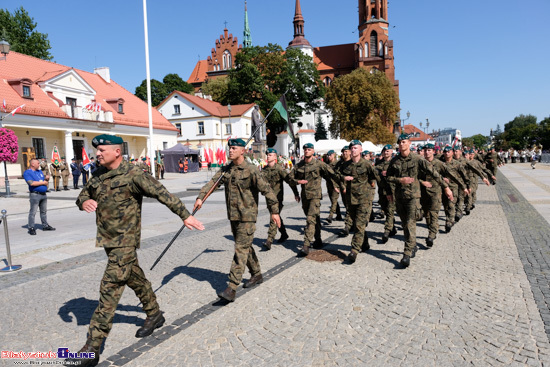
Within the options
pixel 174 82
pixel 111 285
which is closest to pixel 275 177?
pixel 111 285

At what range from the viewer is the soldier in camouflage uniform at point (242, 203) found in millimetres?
4844

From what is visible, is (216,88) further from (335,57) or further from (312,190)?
(312,190)

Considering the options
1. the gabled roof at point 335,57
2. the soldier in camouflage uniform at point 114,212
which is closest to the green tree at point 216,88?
the gabled roof at point 335,57

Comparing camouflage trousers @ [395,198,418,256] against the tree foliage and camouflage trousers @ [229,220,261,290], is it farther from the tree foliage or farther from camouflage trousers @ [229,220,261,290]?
the tree foliage

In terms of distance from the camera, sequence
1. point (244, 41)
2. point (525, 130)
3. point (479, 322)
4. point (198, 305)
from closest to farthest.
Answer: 1. point (479, 322)
2. point (198, 305)
3. point (525, 130)
4. point (244, 41)

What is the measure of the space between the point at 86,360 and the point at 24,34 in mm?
55985

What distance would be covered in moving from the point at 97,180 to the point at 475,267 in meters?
5.60

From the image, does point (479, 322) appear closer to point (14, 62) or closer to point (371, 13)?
point (14, 62)

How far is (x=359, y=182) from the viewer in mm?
6738

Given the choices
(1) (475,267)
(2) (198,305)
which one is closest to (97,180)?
(2) (198,305)

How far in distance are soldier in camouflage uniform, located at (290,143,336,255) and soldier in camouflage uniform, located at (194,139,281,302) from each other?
192 cm

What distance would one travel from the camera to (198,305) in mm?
4676

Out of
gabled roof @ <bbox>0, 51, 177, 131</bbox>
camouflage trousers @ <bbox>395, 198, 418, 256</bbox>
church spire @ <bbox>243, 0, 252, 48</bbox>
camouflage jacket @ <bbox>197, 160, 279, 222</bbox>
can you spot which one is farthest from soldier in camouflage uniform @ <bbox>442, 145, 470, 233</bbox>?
church spire @ <bbox>243, 0, 252, 48</bbox>

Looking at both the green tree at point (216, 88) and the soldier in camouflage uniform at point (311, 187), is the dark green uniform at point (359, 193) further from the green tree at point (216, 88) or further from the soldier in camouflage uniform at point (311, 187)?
the green tree at point (216, 88)
